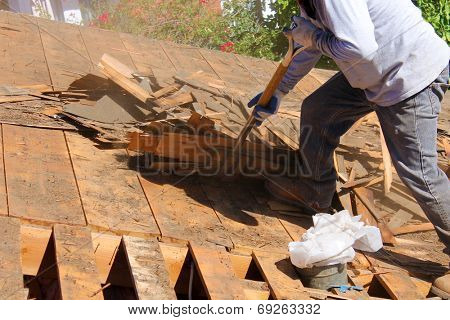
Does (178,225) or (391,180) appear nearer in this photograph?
(178,225)

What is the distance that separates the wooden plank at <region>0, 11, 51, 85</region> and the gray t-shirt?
2919 mm

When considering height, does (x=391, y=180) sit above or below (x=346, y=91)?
below

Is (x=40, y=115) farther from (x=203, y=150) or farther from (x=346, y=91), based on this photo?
(x=346, y=91)

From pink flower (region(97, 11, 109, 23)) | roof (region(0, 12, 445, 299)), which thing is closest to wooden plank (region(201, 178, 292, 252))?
roof (region(0, 12, 445, 299))

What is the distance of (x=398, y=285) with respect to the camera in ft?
12.8

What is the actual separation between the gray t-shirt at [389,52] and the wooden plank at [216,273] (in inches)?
50.5

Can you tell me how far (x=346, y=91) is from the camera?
420cm

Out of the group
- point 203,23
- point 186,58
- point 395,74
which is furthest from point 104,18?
point 395,74

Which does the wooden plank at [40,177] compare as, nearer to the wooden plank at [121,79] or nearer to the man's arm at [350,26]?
the wooden plank at [121,79]

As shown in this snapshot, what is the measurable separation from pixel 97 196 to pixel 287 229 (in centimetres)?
125

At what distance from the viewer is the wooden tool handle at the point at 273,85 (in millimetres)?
4258

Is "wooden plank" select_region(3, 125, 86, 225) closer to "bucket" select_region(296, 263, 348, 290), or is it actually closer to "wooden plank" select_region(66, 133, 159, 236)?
"wooden plank" select_region(66, 133, 159, 236)

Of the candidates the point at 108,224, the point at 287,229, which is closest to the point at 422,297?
the point at 287,229
